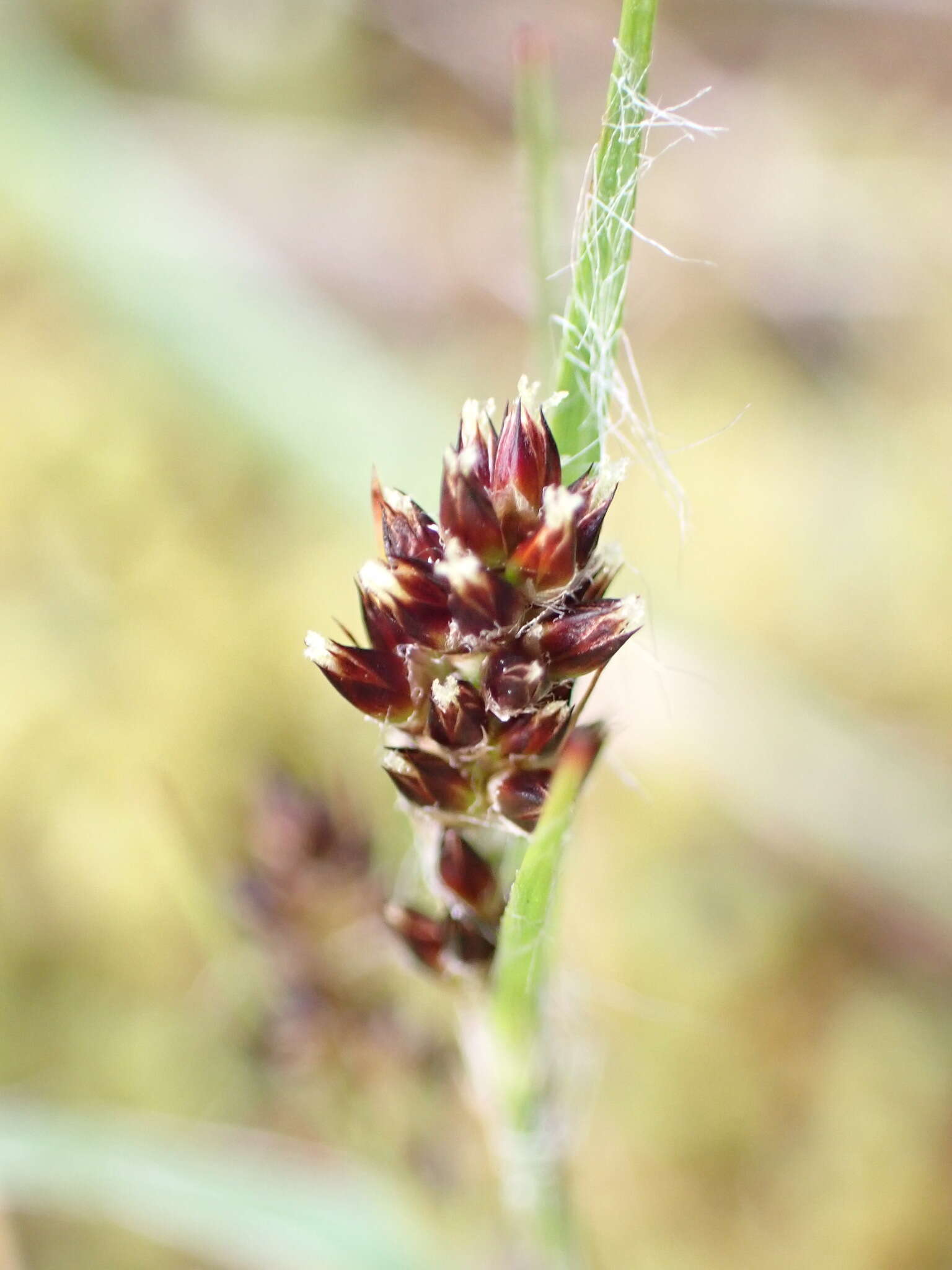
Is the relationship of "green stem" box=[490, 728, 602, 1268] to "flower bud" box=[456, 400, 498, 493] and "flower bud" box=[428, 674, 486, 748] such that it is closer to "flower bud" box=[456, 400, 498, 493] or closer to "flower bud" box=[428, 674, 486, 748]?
"flower bud" box=[428, 674, 486, 748]

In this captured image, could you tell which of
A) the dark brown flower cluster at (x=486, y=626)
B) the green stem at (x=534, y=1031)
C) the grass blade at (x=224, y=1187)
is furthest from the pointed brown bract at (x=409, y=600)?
the grass blade at (x=224, y=1187)

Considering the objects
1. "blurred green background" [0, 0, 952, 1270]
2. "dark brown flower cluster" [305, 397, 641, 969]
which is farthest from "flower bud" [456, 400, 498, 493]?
"blurred green background" [0, 0, 952, 1270]

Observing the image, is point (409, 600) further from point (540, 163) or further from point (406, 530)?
point (540, 163)

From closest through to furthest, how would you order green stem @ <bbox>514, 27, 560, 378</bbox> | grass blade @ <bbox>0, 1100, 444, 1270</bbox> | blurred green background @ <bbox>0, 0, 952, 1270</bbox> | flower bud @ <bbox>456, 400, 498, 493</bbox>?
flower bud @ <bbox>456, 400, 498, 493</bbox> < green stem @ <bbox>514, 27, 560, 378</bbox> < grass blade @ <bbox>0, 1100, 444, 1270</bbox> < blurred green background @ <bbox>0, 0, 952, 1270</bbox>

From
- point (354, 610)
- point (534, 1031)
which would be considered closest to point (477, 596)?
point (534, 1031)

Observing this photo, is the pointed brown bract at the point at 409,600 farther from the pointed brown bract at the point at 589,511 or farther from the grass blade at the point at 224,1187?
the grass blade at the point at 224,1187

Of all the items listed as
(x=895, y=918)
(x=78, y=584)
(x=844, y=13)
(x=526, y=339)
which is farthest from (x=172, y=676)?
(x=844, y=13)
